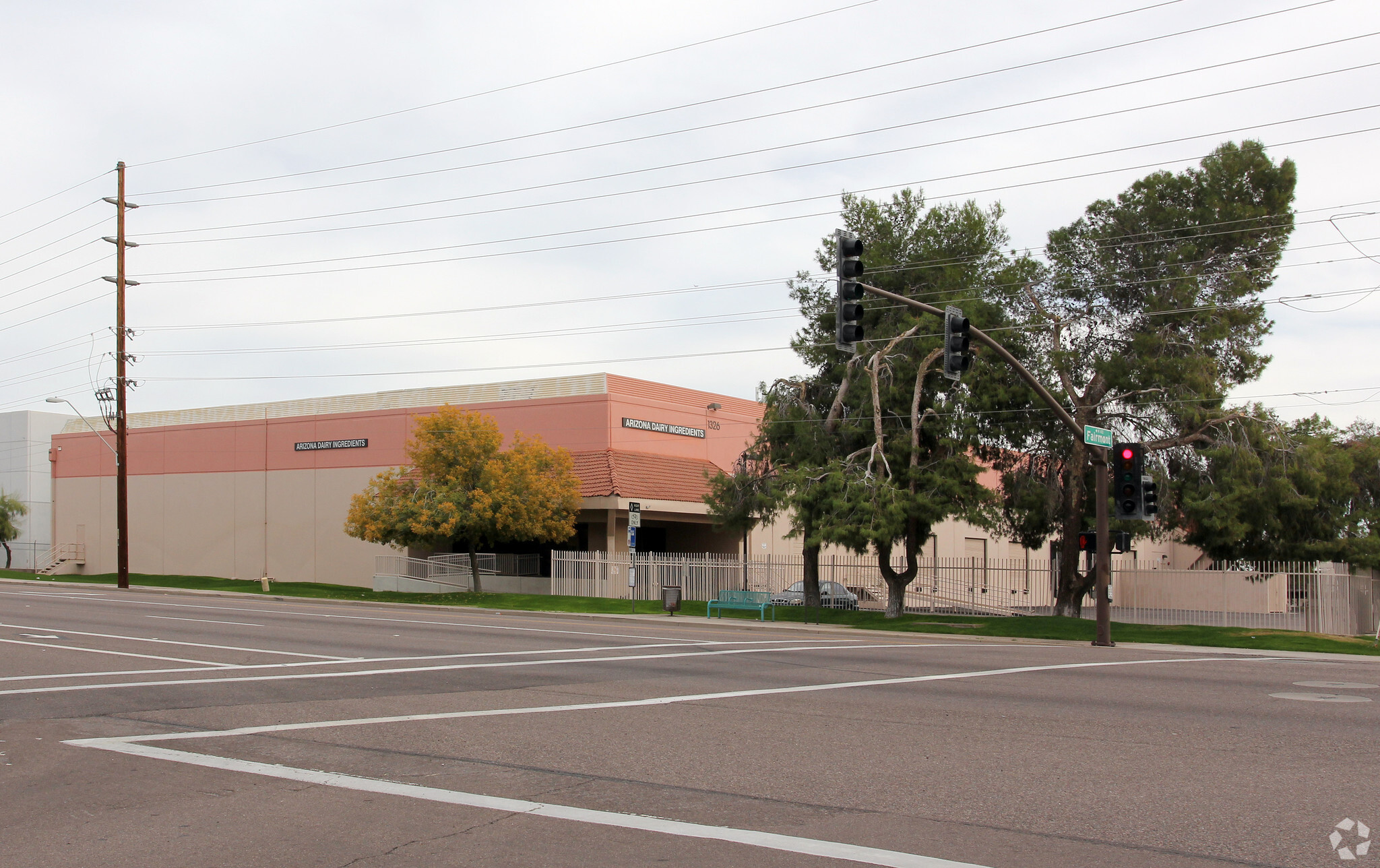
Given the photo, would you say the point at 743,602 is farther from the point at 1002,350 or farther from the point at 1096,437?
the point at 1002,350

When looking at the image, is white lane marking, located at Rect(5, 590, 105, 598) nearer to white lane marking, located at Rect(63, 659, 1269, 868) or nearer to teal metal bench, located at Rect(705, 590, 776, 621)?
teal metal bench, located at Rect(705, 590, 776, 621)

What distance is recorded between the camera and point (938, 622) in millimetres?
31281

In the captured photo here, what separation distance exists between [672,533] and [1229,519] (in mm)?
25355

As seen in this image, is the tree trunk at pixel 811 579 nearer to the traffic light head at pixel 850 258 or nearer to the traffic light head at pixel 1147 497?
the traffic light head at pixel 1147 497

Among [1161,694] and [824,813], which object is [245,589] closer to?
[1161,694]

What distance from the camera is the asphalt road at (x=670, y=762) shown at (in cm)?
674

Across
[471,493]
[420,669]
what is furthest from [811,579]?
[420,669]

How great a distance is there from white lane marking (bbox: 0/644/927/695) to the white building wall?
70.9m

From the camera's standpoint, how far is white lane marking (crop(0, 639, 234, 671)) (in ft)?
55.4

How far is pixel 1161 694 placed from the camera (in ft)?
46.2

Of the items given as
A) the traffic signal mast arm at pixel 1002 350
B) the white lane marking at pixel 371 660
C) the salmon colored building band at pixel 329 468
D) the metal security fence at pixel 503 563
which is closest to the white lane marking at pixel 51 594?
the salmon colored building band at pixel 329 468

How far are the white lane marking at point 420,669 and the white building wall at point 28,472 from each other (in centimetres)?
7093

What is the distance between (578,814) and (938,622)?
82.3ft

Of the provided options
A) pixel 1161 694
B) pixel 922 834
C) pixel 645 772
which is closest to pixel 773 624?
pixel 1161 694
